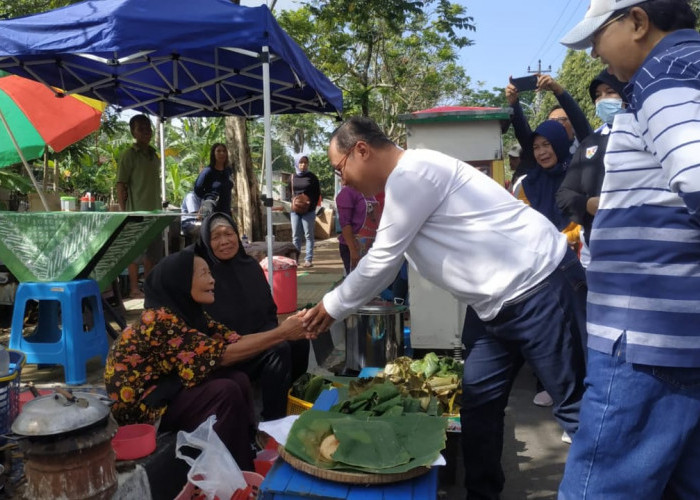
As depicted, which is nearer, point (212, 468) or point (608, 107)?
point (212, 468)

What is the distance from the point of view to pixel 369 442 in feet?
6.88

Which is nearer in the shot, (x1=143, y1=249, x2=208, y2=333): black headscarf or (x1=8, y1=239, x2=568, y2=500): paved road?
(x1=143, y1=249, x2=208, y2=333): black headscarf

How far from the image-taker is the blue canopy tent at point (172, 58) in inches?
179

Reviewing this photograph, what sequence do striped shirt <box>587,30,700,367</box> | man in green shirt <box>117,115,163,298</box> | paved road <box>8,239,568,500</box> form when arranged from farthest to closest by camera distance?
man in green shirt <box>117,115,163,298</box>
paved road <box>8,239,568,500</box>
striped shirt <box>587,30,700,367</box>

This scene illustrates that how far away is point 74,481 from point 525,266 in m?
1.78

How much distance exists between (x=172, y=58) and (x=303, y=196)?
4.47 metres

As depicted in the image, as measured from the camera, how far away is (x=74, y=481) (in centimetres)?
211

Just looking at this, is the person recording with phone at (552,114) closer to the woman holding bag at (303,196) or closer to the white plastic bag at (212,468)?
the white plastic bag at (212,468)

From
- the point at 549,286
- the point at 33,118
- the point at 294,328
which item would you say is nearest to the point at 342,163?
the point at 294,328

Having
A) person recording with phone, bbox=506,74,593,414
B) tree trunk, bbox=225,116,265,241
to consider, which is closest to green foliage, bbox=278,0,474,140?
tree trunk, bbox=225,116,265,241

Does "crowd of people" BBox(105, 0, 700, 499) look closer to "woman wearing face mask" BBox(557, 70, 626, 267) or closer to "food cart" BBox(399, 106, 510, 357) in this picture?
"woman wearing face mask" BBox(557, 70, 626, 267)

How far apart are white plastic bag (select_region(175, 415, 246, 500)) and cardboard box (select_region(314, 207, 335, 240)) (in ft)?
58.1

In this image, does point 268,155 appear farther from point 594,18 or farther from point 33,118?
point 594,18

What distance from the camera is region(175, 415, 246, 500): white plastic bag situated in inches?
97.0
